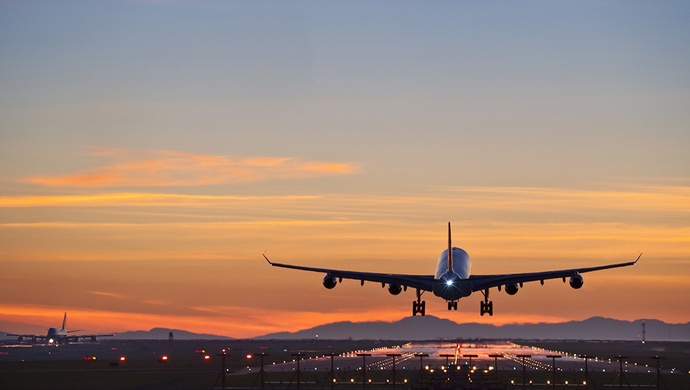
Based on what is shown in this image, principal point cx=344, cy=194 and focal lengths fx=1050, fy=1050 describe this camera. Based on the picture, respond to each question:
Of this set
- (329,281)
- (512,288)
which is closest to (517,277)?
(512,288)

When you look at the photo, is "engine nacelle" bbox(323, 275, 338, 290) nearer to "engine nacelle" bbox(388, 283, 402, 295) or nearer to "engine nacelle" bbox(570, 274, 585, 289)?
"engine nacelle" bbox(388, 283, 402, 295)

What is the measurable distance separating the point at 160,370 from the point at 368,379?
113ft

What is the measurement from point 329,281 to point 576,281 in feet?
81.0

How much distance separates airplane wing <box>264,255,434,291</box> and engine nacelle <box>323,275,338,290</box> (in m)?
0.22

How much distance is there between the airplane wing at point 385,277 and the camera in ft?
345

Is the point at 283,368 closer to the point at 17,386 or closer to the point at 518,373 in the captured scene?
the point at 518,373

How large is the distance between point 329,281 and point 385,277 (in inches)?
226

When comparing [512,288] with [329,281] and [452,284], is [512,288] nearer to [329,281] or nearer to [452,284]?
[452,284]

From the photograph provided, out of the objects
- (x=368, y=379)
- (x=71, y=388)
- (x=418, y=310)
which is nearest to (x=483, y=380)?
(x=418, y=310)

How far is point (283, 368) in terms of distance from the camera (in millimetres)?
146500

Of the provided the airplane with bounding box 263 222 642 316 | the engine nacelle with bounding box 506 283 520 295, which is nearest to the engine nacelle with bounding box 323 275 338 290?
the airplane with bounding box 263 222 642 316

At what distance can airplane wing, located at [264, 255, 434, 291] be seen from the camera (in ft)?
345

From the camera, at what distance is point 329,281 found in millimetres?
107375

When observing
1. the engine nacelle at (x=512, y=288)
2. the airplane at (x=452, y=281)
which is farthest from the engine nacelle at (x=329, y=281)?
the engine nacelle at (x=512, y=288)
